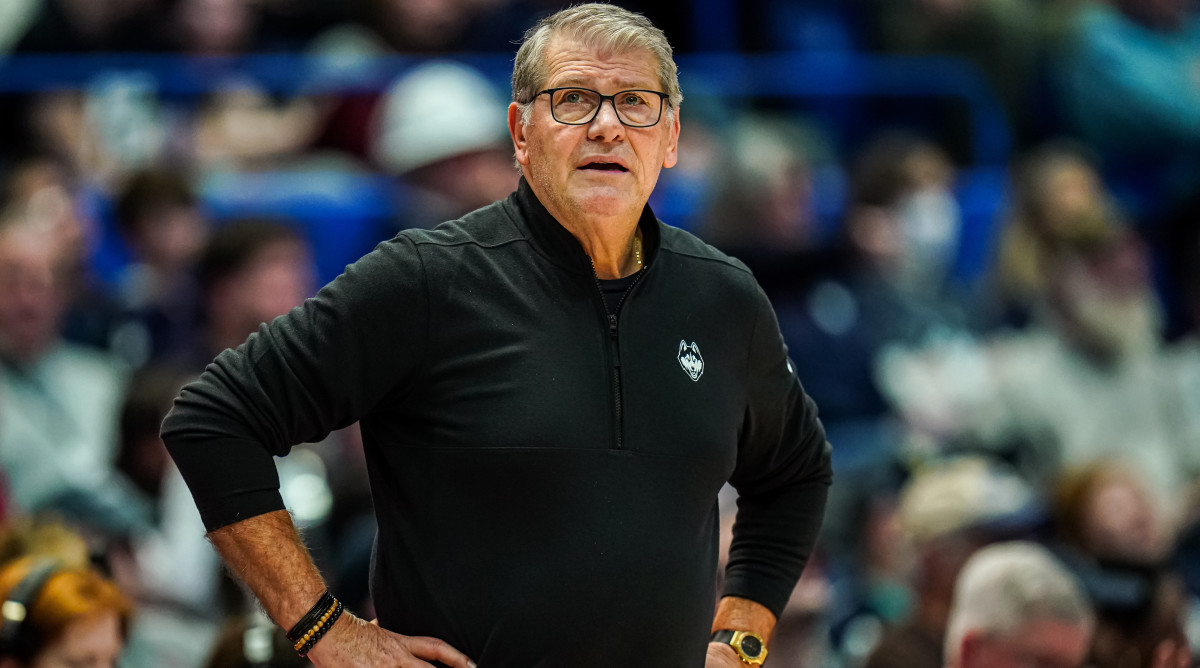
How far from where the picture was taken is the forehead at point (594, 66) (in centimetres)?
253

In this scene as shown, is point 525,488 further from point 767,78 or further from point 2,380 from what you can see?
point 767,78

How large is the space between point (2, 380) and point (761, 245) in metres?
2.87

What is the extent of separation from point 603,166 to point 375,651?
855 millimetres

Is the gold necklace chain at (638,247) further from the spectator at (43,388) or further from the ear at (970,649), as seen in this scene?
the spectator at (43,388)

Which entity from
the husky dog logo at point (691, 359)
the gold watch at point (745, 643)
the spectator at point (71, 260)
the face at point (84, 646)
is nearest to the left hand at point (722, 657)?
the gold watch at point (745, 643)

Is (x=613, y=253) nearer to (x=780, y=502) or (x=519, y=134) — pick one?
(x=519, y=134)

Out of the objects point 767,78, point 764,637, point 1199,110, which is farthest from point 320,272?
point 1199,110

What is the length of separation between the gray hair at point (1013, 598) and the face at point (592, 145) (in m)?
1.57

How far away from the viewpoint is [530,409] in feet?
7.88

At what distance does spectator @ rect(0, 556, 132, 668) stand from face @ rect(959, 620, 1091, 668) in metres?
1.96

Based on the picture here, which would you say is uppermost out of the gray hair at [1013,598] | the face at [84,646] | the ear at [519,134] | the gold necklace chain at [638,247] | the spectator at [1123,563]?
the ear at [519,134]

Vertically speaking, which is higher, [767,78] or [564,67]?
[564,67]

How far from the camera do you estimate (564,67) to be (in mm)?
2537

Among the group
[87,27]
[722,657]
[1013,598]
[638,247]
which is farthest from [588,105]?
[87,27]
